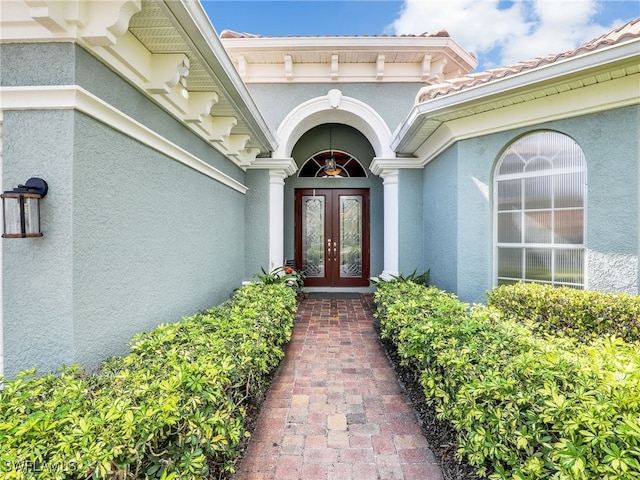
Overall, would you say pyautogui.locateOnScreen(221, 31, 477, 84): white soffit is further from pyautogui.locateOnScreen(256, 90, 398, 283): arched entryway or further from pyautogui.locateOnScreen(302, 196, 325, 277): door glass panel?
pyautogui.locateOnScreen(302, 196, 325, 277): door glass panel

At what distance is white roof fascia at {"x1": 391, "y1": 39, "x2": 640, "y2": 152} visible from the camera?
342 centimetres

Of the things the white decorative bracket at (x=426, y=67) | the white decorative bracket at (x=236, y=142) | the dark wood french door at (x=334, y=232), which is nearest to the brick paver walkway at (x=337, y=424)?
the white decorative bracket at (x=236, y=142)

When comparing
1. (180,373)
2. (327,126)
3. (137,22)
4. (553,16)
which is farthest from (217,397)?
(553,16)

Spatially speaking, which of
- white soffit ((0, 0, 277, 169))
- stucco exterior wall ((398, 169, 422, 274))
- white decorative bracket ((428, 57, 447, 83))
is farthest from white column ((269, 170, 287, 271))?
white decorative bracket ((428, 57, 447, 83))

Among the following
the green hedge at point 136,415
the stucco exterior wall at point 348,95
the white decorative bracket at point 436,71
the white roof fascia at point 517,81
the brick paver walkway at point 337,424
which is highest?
the white decorative bracket at point 436,71

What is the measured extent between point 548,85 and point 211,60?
13.8 ft

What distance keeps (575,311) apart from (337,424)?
3.12m

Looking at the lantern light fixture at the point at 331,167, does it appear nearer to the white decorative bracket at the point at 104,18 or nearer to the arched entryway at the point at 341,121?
the arched entryway at the point at 341,121

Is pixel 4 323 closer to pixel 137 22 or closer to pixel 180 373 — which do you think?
pixel 180 373

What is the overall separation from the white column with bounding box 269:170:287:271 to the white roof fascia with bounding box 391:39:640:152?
10.8 ft

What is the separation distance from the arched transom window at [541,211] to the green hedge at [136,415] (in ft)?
14.3

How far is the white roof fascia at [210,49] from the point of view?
100 inches

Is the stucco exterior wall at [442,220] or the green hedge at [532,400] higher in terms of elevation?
the stucco exterior wall at [442,220]

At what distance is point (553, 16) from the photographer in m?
6.42
